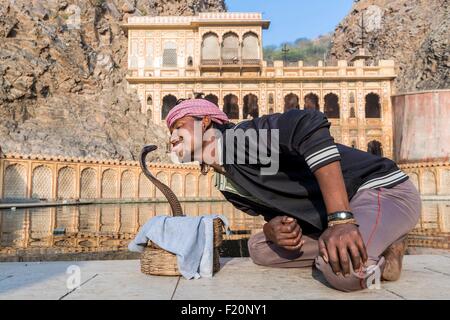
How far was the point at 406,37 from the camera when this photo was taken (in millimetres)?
46375

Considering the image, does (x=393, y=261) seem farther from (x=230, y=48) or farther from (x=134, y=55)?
(x=134, y=55)

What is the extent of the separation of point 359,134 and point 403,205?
3497 cm

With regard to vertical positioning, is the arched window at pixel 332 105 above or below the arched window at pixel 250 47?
Answer: below

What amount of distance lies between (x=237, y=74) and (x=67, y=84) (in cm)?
1384

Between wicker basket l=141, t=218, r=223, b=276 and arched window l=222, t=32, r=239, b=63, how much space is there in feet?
114

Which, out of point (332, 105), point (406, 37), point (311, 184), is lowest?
point (311, 184)

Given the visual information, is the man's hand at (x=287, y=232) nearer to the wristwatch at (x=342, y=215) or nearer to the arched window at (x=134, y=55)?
the wristwatch at (x=342, y=215)

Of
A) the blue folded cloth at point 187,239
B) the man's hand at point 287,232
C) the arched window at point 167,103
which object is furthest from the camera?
the arched window at point 167,103

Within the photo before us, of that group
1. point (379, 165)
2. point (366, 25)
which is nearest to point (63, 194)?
point (379, 165)

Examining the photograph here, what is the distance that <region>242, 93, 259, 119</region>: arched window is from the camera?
133 feet

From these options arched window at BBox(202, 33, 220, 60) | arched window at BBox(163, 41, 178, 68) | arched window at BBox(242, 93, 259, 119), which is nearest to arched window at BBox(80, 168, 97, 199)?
arched window at BBox(163, 41, 178, 68)

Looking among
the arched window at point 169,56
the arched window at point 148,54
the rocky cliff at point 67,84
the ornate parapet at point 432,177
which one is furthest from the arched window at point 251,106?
the ornate parapet at point 432,177

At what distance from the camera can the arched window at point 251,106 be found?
40.5 meters

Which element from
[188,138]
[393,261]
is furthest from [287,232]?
[188,138]
